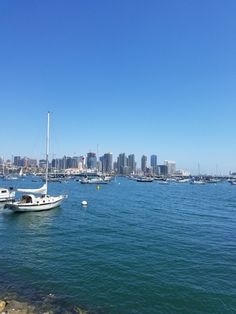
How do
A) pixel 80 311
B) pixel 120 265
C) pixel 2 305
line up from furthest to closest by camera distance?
1. pixel 120 265
2. pixel 80 311
3. pixel 2 305

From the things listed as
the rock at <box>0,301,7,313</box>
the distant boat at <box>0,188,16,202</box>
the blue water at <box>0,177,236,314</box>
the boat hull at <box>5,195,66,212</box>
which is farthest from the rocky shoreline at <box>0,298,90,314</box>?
the distant boat at <box>0,188,16,202</box>

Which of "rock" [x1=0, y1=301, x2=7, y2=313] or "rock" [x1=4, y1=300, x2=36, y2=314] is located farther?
"rock" [x1=0, y1=301, x2=7, y2=313]

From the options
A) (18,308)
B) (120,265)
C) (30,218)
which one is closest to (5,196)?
(30,218)

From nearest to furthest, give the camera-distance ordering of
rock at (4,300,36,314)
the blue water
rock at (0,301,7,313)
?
rock at (4,300,36,314) < rock at (0,301,7,313) < the blue water

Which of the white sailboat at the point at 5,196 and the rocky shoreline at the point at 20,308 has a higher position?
the white sailboat at the point at 5,196

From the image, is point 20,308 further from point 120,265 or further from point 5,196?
point 5,196

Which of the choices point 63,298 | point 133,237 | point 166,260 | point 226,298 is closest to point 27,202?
point 133,237

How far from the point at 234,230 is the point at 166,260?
20.8 metres

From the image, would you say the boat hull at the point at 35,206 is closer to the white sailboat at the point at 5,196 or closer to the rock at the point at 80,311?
the white sailboat at the point at 5,196

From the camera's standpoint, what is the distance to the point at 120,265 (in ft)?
94.8

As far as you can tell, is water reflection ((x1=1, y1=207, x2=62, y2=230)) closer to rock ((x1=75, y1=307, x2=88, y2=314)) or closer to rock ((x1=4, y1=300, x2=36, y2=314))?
rock ((x1=4, y1=300, x2=36, y2=314))

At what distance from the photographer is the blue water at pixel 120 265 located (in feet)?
70.7

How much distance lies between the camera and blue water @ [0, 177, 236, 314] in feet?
70.7

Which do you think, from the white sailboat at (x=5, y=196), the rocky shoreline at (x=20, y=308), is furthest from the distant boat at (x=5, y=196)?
the rocky shoreline at (x=20, y=308)
